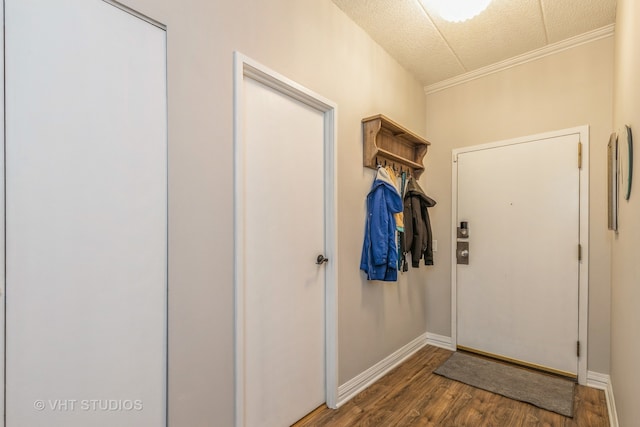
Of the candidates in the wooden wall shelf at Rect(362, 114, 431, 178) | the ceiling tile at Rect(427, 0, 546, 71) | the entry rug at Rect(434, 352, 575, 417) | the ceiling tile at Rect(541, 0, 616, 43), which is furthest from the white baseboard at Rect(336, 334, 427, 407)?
the ceiling tile at Rect(541, 0, 616, 43)

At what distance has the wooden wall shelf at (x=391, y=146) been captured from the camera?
227 cm

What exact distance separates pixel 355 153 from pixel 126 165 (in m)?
1.50

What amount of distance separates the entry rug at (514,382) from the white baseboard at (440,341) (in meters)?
0.22

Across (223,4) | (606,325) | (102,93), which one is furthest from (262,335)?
(606,325)

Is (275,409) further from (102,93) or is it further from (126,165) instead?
(102,93)

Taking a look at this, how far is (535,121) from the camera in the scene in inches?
103

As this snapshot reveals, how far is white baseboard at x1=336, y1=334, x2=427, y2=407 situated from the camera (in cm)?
211

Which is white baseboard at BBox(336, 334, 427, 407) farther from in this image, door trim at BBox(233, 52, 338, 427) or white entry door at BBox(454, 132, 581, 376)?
white entry door at BBox(454, 132, 581, 376)

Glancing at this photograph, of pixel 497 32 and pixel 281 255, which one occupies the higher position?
pixel 497 32

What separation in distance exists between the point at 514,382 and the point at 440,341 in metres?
0.78

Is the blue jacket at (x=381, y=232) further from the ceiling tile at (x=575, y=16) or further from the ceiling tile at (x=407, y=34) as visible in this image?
the ceiling tile at (x=575, y=16)

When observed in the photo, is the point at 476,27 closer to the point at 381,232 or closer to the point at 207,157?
the point at 381,232

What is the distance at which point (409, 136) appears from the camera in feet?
8.87

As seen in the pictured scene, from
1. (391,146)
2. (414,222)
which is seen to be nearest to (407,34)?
(391,146)
